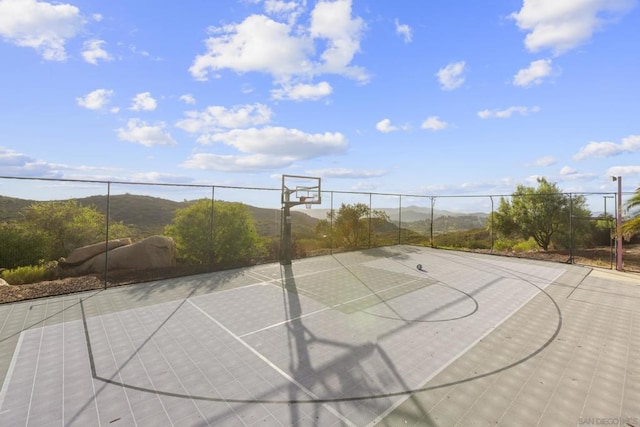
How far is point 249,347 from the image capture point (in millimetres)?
4449

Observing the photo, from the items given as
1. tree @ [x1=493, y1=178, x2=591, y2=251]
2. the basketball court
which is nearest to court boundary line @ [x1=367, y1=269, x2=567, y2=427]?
the basketball court

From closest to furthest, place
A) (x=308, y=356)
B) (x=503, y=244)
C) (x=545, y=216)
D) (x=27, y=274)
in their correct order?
(x=308, y=356)
(x=27, y=274)
(x=545, y=216)
(x=503, y=244)

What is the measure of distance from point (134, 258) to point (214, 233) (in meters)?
2.67

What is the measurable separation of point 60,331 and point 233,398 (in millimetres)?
4006

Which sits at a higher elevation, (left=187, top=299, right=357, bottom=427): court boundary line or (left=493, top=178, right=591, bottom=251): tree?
(left=493, top=178, right=591, bottom=251): tree

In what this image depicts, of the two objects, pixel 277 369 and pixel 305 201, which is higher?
pixel 305 201

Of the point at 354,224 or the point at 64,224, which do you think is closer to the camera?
the point at 64,224

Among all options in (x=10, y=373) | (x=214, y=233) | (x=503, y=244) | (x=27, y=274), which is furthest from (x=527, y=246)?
(x=27, y=274)

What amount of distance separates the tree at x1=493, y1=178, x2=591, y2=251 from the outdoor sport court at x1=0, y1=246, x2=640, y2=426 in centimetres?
Answer: 835

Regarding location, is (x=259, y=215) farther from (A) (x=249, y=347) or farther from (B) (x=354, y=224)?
(A) (x=249, y=347)

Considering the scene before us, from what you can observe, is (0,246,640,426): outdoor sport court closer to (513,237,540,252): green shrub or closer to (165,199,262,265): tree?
(165,199,262,265): tree

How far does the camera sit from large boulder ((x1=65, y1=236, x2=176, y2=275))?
930 cm

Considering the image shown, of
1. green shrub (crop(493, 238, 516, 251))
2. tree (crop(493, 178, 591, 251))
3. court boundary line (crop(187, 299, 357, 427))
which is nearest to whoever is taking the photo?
court boundary line (crop(187, 299, 357, 427))

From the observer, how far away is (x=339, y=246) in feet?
50.4
